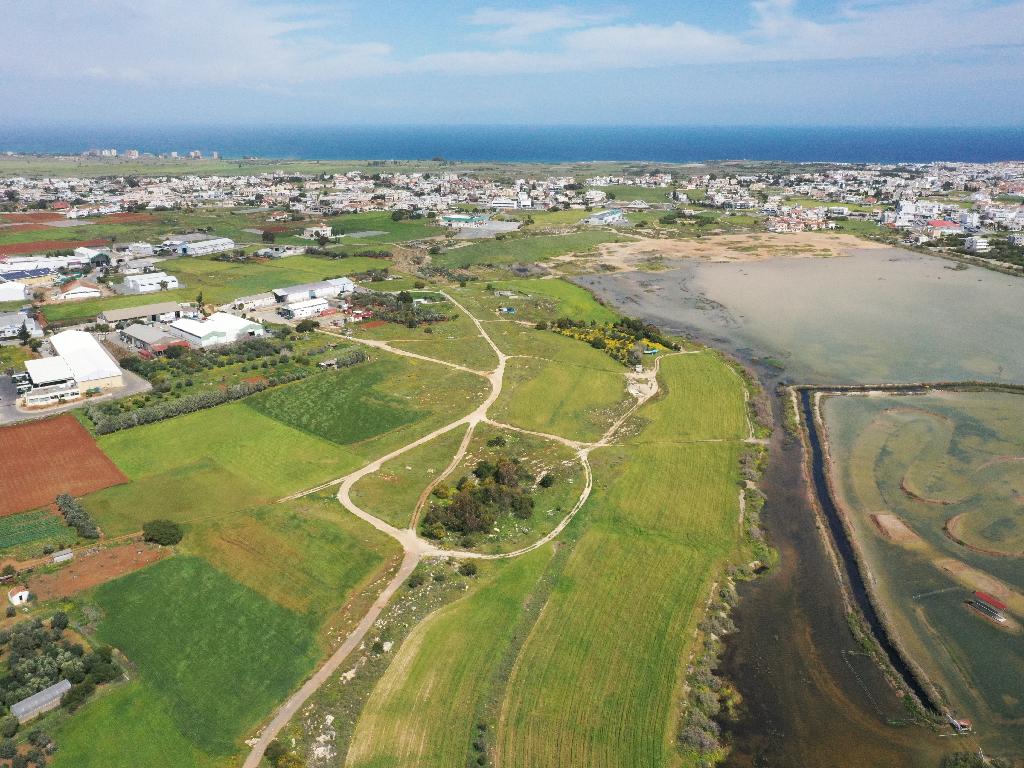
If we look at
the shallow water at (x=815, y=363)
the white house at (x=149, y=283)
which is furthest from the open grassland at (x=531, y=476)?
the white house at (x=149, y=283)

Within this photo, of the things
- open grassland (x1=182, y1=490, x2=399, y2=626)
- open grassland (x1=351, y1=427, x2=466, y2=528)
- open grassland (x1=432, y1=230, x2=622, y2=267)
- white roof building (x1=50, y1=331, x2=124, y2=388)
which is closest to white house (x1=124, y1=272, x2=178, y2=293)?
white roof building (x1=50, y1=331, x2=124, y2=388)

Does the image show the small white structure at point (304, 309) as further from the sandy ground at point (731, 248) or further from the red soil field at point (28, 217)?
the red soil field at point (28, 217)

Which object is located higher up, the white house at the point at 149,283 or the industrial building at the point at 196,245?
the industrial building at the point at 196,245

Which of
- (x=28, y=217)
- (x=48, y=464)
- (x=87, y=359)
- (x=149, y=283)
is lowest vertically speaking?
(x=48, y=464)

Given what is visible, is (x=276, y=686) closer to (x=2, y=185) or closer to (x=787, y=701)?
(x=787, y=701)

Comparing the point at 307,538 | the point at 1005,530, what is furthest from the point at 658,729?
the point at 1005,530

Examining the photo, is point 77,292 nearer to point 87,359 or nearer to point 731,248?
point 87,359

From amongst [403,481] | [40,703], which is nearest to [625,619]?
[403,481]
